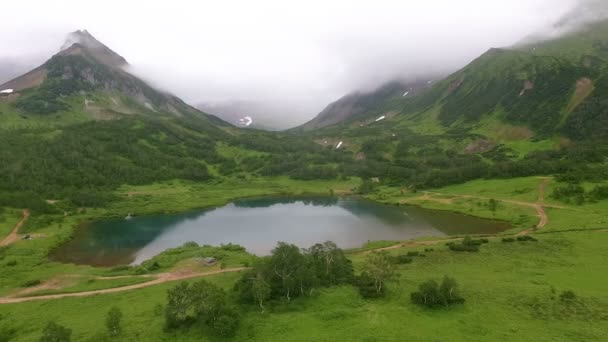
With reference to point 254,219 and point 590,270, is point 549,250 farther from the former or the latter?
point 254,219

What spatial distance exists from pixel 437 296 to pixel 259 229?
76.8 m

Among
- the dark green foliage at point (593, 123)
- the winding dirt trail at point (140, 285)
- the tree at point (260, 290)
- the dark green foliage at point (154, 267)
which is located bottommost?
the winding dirt trail at point (140, 285)

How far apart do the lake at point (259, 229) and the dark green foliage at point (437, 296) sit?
44.2 metres

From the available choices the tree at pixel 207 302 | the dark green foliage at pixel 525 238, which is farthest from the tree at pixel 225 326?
the dark green foliage at pixel 525 238

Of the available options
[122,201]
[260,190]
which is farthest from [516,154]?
[122,201]

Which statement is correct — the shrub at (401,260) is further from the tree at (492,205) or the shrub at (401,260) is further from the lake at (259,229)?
the tree at (492,205)

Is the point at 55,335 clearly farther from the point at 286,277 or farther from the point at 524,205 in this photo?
the point at 524,205

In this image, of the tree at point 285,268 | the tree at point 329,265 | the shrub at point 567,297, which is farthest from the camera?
the tree at point 329,265

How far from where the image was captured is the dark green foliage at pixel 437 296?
1719 inches

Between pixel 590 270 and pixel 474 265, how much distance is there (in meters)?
15.3

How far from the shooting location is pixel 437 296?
43750 millimetres

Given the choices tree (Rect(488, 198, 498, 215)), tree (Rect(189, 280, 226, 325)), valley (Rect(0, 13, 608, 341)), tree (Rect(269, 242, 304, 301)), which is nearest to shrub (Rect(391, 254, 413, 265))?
valley (Rect(0, 13, 608, 341))

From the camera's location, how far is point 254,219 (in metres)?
133

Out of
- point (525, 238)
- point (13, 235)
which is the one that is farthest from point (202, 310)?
point (13, 235)
